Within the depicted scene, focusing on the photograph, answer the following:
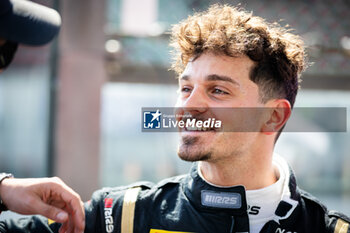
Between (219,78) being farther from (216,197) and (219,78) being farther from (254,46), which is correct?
(216,197)

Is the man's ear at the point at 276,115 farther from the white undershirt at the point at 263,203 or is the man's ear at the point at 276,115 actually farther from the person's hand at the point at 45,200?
the person's hand at the point at 45,200

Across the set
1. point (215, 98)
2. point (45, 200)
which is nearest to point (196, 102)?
point (215, 98)

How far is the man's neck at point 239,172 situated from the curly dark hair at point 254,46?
19 centimetres

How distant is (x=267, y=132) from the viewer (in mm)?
1270

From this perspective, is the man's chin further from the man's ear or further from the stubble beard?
the man's ear

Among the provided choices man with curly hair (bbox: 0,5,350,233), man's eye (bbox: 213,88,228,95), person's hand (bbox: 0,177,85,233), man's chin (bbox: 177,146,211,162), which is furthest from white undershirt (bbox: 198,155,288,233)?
person's hand (bbox: 0,177,85,233)

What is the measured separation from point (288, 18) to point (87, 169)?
208 centimetres

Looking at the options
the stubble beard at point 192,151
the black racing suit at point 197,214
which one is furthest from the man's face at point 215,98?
the black racing suit at point 197,214

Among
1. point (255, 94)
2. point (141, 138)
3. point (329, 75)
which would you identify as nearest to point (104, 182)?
point (141, 138)

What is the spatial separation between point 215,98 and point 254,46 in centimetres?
20

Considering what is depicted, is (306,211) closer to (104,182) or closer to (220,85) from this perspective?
(220,85)
